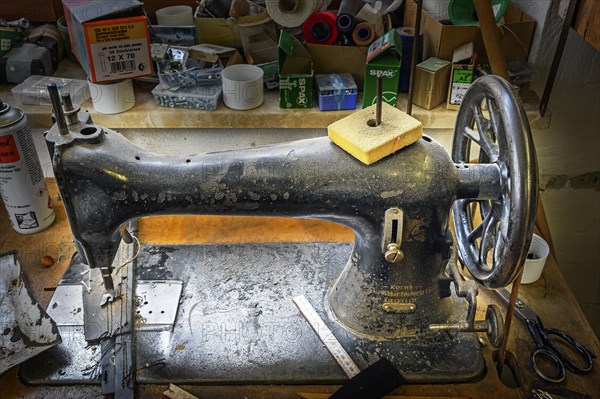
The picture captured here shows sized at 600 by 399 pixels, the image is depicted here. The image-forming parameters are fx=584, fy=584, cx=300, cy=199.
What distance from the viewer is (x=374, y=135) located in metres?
1.07

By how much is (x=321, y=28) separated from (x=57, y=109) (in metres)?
1.01

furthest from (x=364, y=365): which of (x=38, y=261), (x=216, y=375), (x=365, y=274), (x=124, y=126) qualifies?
(x=124, y=126)

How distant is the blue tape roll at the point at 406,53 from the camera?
5.74 ft

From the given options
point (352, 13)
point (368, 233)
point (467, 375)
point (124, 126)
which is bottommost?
point (467, 375)

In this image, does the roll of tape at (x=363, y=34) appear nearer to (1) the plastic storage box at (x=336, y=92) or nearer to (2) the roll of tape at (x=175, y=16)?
(1) the plastic storage box at (x=336, y=92)

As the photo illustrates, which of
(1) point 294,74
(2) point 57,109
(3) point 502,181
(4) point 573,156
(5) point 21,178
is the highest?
(2) point 57,109

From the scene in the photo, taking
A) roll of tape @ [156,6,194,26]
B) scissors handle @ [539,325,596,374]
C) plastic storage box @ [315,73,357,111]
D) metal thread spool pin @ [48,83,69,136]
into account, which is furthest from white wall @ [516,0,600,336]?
metal thread spool pin @ [48,83,69,136]

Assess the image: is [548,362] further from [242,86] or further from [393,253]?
[242,86]

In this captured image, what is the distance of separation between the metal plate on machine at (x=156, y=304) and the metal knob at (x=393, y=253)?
1.59 ft

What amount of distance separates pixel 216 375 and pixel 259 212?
333 mm

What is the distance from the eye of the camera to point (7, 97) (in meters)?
1.82

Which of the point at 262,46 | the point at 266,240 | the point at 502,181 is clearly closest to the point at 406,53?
the point at 262,46

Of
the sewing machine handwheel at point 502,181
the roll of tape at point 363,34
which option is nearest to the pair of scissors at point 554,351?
the sewing machine handwheel at point 502,181

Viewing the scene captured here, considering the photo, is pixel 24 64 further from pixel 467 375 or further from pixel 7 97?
pixel 467 375
